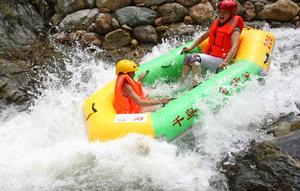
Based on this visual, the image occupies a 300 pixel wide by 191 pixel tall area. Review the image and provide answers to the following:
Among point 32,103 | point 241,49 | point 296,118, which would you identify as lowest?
point 32,103

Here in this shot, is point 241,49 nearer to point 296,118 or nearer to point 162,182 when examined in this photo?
point 296,118

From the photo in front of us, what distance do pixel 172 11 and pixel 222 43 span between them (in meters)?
2.25

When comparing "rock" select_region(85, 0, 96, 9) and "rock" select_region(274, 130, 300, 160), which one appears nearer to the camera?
"rock" select_region(274, 130, 300, 160)

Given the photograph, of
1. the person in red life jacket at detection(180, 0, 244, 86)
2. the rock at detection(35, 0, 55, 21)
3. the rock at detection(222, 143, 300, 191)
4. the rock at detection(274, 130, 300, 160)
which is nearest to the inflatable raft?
the person in red life jacket at detection(180, 0, 244, 86)

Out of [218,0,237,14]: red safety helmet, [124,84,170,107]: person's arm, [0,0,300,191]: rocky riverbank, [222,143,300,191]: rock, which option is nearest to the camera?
[222,143,300,191]: rock

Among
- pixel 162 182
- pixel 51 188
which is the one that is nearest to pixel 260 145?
pixel 162 182

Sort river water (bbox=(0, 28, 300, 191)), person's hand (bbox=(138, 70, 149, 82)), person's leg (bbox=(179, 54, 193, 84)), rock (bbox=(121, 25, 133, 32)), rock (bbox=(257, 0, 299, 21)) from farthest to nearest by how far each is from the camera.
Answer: rock (bbox=(257, 0, 299, 21)) < rock (bbox=(121, 25, 133, 32)) < person's hand (bbox=(138, 70, 149, 82)) < person's leg (bbox=(179, 54, 193, 84)) < river water (bbox=(0, 28, 300, 191))

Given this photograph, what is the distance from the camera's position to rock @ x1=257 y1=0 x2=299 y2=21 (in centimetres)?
880

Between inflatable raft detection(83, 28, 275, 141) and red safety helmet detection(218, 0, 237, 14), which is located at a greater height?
red safety helmet detection(218, 0, 237, 14)

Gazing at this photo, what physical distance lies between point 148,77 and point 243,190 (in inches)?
111

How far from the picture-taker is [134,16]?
859 centimetres

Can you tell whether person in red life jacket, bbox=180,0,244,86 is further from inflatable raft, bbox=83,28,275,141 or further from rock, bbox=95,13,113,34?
rock, bbox=95,13,113,34

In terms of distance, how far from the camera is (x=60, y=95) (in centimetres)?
721

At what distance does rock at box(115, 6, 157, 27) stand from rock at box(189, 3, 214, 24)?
83 centimetres
